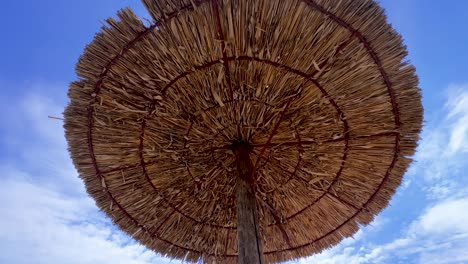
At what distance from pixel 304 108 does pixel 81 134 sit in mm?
1933

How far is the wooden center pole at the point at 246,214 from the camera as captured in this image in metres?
2.81

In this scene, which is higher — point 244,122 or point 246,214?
point 244,122

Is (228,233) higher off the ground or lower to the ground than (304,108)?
lower

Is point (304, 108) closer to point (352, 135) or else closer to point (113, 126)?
point (352, 135)

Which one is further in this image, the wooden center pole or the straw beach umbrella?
the wooden center pole

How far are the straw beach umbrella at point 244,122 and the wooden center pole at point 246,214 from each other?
0.04 feet

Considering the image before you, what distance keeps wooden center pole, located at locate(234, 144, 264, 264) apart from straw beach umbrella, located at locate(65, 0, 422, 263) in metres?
0.01

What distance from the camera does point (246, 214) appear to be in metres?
3.03

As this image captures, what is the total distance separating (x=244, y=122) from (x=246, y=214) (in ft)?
2.57

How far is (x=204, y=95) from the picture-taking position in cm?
299

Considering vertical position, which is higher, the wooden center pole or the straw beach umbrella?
the straw beach umbrella

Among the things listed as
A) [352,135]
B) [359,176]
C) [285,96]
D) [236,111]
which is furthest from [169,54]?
[359,176]

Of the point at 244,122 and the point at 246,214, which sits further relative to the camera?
the point at 244,122

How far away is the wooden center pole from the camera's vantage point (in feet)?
9.21
